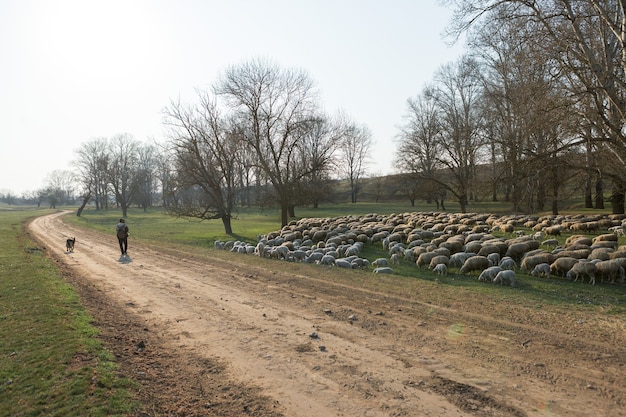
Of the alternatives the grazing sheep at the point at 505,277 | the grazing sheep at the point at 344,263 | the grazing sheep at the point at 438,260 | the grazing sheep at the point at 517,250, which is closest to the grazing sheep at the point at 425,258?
the grazing sheep at the point at 438,260

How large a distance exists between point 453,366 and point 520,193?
1065 cm

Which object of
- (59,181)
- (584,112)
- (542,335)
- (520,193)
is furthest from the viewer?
(59,181)

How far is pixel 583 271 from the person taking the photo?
11141mm

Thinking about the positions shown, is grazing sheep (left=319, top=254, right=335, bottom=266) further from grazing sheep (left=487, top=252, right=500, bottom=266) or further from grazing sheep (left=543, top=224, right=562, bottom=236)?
grazing sheep (left=543, top=224, right=562, bottom=236)

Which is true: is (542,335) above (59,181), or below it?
below

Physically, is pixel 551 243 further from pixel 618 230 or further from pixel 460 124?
pixel 460 124

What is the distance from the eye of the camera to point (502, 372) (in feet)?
17.3

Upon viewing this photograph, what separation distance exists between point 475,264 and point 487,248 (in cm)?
169

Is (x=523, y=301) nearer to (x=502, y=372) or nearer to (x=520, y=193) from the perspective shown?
(x=502, y=372)

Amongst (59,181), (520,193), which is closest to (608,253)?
(520,193)

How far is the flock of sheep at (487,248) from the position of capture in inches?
458

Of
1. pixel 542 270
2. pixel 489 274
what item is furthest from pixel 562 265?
pixel 489 274

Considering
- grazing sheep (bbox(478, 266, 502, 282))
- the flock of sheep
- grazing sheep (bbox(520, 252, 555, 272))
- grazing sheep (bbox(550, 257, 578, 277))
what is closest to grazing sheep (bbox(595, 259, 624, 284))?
the flock of sheep

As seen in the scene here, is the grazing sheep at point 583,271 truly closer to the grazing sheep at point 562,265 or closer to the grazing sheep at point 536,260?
the grazing sheep at point 562,265
